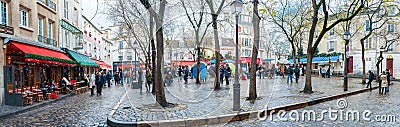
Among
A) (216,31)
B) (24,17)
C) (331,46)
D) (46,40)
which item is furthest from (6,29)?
(331,46)

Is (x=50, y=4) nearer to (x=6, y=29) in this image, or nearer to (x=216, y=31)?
(x=6, y=29)

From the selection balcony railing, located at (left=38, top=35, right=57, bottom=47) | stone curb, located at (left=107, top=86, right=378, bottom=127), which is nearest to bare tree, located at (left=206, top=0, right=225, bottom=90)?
stone curb, located at (left=107, top=86, right=378, bottom=127)

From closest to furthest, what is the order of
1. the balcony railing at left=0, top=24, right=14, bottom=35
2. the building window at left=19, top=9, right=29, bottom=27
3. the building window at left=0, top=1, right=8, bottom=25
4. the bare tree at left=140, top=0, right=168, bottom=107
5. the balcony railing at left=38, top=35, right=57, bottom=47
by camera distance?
1. the bare tree at left=140, top=0, right=168, bottom=107
2. the balcony railing at left=0, top=24, right=14, bottom=35
3. the building window at left=0, top=1, right=8, bottom=25
4. the building window at left=19, top=9, right=29, bottom=27
5. the balcony railing at left=38, top=35, right=57, bottom=47

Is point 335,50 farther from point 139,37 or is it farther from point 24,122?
point 24,122

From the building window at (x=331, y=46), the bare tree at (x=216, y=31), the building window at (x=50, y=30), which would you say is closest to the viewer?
the bare tree at (x=216, y=31)

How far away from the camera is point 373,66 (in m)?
39.8

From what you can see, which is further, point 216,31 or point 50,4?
point 50,4

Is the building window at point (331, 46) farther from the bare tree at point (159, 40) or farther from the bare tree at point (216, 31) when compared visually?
the bare tree at point (159, 40)

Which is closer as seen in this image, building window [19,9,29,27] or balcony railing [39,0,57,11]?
building window [19,9,29,27]

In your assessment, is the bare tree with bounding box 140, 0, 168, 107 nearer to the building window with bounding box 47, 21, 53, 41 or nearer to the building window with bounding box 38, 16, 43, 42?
the building window with bounding box 38, 16, 43, 42

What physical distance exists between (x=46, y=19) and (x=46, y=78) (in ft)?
11.4

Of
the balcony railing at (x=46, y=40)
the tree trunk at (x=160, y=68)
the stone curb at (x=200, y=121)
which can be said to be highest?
the balcony railing at (x=46, y=40)

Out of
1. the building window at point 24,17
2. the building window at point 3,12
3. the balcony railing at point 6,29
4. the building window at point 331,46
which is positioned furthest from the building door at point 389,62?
the building window at point 3,12

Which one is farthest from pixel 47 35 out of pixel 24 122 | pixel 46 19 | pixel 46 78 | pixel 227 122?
pixel 227 122
